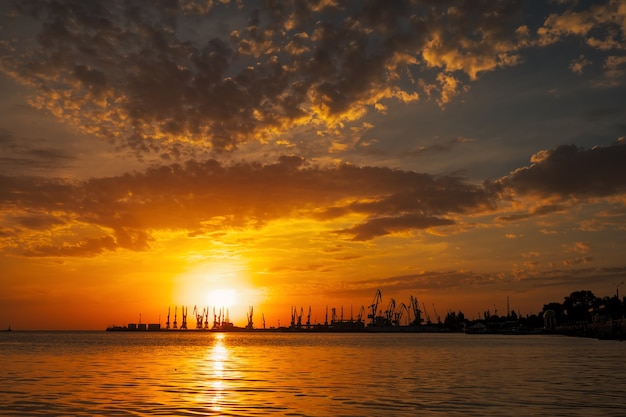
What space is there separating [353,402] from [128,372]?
30.6m

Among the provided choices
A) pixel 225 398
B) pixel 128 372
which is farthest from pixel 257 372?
pixel 225 398

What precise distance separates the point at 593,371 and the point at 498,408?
30092 mm

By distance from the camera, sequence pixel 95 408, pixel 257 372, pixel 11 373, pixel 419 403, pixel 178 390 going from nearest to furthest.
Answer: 1. pixel 95 408
2. pixel 419 403
3. pixel 178 390
4. pixel 11 373
5. pixel 257 372

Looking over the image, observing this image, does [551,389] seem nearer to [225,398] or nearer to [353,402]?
[353,402]

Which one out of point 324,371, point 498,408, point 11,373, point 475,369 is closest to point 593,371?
point 475,369

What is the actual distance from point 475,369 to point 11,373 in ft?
147

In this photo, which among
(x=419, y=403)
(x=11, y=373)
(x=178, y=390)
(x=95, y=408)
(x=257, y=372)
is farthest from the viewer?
(x=257, y=372)

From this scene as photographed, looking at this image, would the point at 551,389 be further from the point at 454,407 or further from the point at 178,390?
the point at 178,390

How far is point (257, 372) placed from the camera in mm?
60594

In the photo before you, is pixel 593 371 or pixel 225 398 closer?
pixel 225 398

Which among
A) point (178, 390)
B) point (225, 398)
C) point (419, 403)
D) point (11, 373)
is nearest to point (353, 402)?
point (419, 403)

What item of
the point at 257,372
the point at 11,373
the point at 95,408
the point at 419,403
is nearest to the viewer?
the point at 95,408

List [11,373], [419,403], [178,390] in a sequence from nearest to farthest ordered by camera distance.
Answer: [419,403] → [178,390] → [11,373]

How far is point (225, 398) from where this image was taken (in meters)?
37.7
